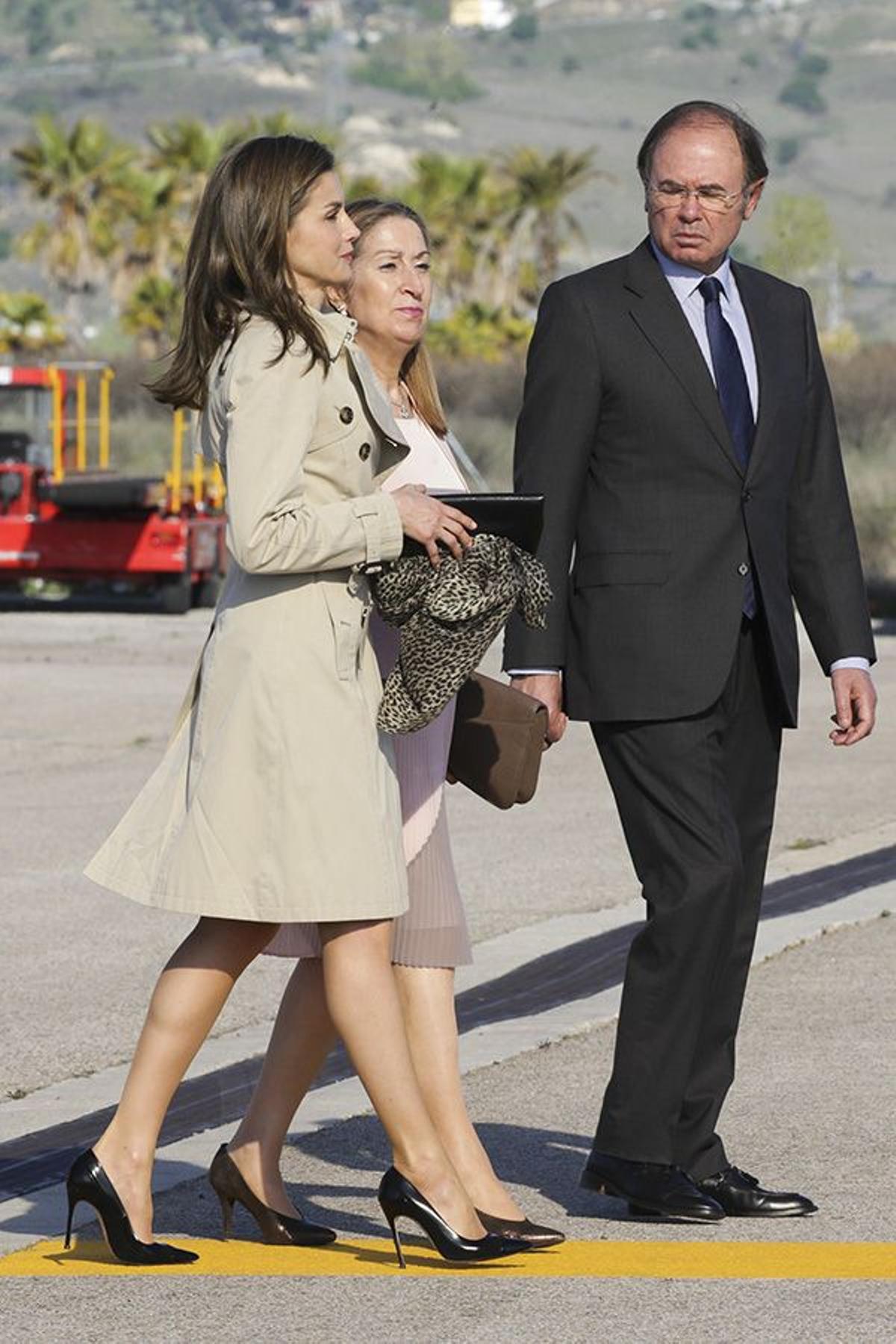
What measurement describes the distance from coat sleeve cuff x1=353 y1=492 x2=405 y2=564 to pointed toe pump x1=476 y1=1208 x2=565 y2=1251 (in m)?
1.24

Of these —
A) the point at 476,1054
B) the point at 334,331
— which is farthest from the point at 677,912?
the point at 476,1054

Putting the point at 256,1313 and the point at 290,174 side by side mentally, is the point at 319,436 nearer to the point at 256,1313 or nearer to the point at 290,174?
the point at 290,174

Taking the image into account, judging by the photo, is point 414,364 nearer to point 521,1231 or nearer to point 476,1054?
point 521,1231

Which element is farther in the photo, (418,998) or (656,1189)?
(656,1189)

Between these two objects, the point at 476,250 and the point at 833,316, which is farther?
the point at 833,316

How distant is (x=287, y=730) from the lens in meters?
4.81

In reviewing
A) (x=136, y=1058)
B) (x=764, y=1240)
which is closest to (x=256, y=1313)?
(x=136, y=1058)

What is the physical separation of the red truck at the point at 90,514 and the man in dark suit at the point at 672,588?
20.3 m

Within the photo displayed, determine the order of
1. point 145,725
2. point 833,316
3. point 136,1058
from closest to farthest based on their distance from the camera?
point 136,1058
point 145,725
point 833,316

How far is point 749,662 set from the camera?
554cm

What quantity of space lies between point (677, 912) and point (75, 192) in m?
69.2

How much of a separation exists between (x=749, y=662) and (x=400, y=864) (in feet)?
3.30

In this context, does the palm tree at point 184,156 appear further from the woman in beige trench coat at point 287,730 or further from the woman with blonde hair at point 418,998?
the woman in beige trench coat at point 287,730

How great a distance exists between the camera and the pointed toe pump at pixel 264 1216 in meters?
5.18
